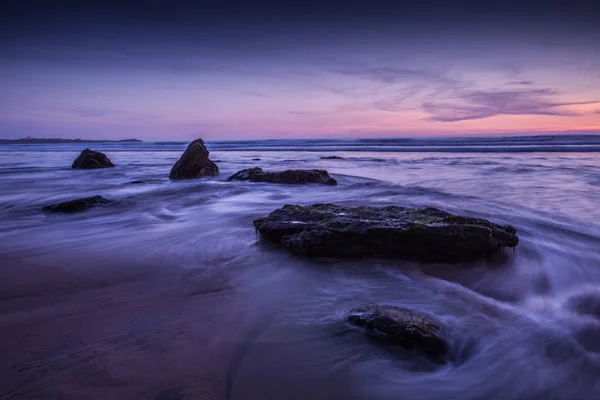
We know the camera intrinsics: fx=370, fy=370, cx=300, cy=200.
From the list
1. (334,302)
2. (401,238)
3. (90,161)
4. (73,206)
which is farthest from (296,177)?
(90,161)

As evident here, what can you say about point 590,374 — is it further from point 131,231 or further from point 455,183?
point 455,183

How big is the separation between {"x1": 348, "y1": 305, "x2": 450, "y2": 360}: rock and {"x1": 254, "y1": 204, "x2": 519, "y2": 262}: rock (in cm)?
139

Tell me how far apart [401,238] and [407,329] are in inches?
67.2

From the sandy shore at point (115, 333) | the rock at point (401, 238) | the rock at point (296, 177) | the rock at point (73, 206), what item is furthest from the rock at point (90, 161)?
the rock at point (401, 238)

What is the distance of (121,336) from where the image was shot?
94.9 inches

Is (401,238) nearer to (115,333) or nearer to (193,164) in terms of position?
(115,333)

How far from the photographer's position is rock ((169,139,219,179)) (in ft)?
39.6

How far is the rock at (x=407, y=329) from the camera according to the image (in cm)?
230

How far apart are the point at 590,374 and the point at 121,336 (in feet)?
9.33

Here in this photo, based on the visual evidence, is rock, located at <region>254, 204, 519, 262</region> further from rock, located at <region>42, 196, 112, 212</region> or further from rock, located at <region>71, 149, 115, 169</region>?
rock, located at <region>71, 149, 115, 169</region>

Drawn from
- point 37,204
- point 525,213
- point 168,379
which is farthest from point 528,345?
point 37,204

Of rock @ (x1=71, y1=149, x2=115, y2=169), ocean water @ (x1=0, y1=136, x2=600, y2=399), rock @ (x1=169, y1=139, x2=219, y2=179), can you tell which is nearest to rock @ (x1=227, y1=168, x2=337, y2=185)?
rock @ (x1=169, y1=139, x2=219, y2=179)

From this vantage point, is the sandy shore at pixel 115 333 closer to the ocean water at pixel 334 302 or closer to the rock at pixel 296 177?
the ocean water at pixel 334 302

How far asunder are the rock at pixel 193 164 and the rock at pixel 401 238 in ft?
27.8
